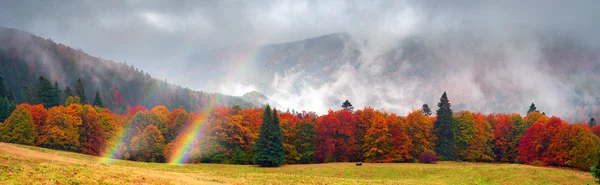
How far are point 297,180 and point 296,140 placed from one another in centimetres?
4725

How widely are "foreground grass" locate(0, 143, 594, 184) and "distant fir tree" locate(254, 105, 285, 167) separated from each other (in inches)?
181

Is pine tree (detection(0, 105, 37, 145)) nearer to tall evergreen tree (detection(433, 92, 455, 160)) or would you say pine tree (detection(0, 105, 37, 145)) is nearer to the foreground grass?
the foreground grass

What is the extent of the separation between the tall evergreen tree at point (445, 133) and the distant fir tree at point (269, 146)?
37526 millimetres

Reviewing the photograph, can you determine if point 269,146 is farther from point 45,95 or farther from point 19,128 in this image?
point 45,95

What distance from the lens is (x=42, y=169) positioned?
26062 millimetres

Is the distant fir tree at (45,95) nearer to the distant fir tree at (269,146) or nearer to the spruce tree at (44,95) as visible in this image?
the spruce tree at (44,95)

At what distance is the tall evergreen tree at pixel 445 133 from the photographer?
283ft

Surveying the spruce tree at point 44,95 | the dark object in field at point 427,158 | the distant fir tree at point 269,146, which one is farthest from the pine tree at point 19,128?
the dark object in field at point 427,158

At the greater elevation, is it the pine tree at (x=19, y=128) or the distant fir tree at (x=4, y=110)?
the distant fir tree at (x=4, y=110)

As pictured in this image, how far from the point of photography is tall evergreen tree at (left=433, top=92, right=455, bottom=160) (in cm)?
8638

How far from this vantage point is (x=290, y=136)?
286ft

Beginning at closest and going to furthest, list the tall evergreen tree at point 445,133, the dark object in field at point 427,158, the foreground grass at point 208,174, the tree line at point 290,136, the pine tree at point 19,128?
the foreground grass at point 208,174, the pine tree at point 19,128, the tree line at point 290,136, the dark object in field at point 427,158, the tall evergreen tree at point 445,133

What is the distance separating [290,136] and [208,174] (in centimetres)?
4427

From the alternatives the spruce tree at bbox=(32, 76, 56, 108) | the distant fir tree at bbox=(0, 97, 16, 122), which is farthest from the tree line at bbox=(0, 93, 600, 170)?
the spruce tree at bbox=(32, 76, 56, 108)
